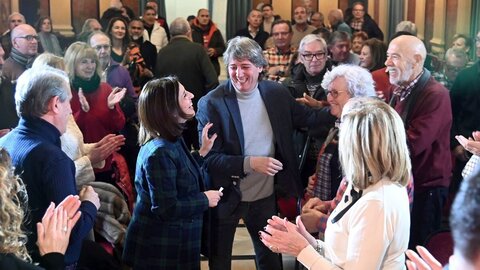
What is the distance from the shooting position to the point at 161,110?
10.3 feet

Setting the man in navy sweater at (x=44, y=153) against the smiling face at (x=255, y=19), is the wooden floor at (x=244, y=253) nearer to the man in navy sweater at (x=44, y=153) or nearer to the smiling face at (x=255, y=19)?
the man in navy sweater at (x=44, y=153)

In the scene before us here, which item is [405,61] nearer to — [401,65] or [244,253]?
[401,65]

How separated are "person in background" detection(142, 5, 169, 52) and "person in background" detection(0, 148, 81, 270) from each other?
553 cm

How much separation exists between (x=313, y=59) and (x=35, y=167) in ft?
8.20

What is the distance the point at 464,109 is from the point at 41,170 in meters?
3.18

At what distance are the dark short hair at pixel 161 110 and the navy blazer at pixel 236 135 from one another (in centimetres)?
46

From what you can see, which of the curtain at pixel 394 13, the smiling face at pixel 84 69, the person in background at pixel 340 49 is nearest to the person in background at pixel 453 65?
the person in background at pixel 340 49

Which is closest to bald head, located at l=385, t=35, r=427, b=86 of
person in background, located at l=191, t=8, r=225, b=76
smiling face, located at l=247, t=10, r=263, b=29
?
person in background, located at l=191, t=8, r=225, b=76

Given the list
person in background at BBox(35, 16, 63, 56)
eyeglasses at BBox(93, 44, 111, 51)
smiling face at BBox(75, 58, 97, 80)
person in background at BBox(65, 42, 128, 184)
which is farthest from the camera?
person in background at BBox(35, 16, 63, 56)

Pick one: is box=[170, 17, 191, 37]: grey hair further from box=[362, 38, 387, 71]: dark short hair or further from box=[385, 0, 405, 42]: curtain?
box=[385, 0, 405, 42]: curtain

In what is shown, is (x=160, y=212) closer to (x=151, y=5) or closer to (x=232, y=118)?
(x=232, y=118)

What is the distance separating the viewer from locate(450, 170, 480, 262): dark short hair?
114cm

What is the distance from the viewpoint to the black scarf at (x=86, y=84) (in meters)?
4.43

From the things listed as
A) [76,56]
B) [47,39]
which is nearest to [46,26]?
[47,39]
